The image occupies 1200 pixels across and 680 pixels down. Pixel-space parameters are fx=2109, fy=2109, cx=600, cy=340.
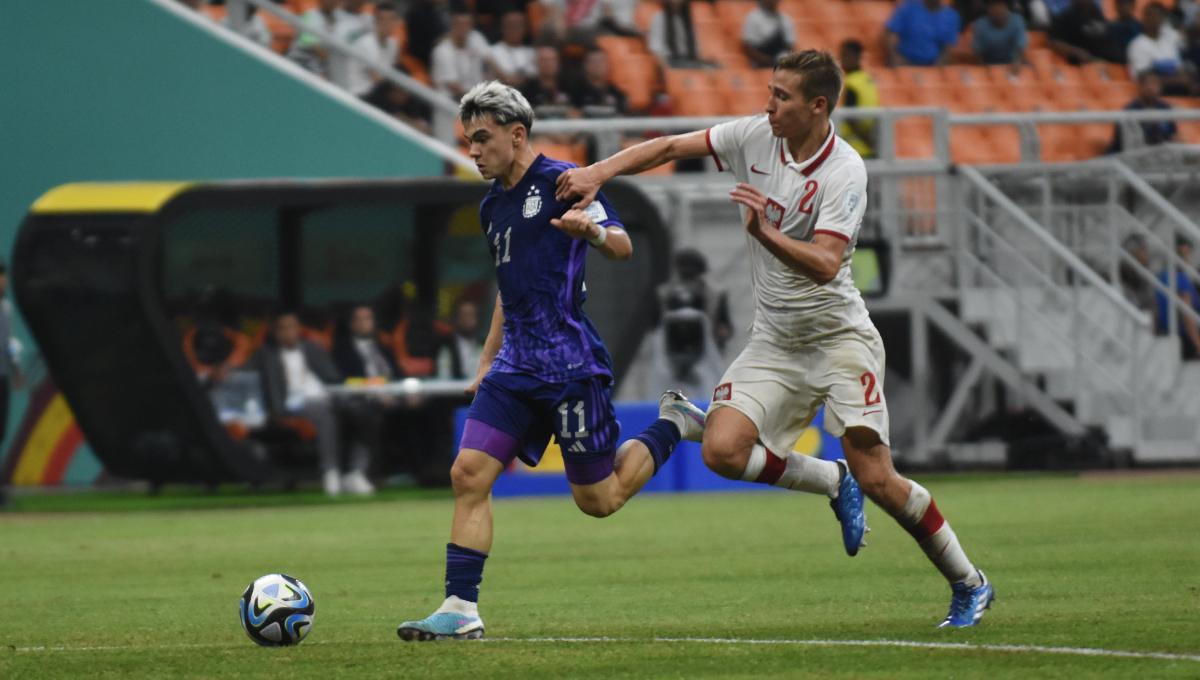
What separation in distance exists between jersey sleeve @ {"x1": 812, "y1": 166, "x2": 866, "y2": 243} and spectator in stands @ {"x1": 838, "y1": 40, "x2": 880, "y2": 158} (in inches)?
537

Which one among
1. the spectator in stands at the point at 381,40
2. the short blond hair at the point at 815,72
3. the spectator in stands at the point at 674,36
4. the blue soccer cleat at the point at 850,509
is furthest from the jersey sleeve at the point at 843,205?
the spectator in stands at the point at 674,36

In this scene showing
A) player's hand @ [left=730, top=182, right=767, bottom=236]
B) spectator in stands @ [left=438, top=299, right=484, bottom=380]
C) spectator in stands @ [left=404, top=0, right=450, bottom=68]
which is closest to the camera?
player's hand @ [left=730, top=182, right=767, bottom=236]

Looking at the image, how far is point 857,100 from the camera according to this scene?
22.2m

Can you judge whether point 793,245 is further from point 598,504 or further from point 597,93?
point 597,93

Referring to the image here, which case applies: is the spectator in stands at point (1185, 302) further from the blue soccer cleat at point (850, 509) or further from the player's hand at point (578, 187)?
the player's hand at point (578, 187)

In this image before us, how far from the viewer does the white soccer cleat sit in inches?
346

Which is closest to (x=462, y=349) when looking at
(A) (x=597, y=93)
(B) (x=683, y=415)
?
(A) (x=597, y=93)

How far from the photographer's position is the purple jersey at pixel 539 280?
7.99m

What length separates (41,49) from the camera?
21.0m

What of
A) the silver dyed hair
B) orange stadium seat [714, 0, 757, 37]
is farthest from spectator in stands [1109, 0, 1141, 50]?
the silver dyed hair

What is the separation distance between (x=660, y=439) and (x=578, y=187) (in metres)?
1.28

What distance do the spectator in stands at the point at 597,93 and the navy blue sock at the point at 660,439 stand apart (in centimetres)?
1327

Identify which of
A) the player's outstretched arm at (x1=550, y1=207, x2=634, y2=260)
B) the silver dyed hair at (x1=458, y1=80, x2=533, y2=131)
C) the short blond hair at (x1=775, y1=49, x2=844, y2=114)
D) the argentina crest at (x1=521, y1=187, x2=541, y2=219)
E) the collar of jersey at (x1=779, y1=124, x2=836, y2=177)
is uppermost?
the short blond hair at (x1=775, y1=49, x2=844, y2=114)

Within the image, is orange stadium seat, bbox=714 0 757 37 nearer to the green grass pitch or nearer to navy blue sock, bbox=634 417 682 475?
the green grass pitch
